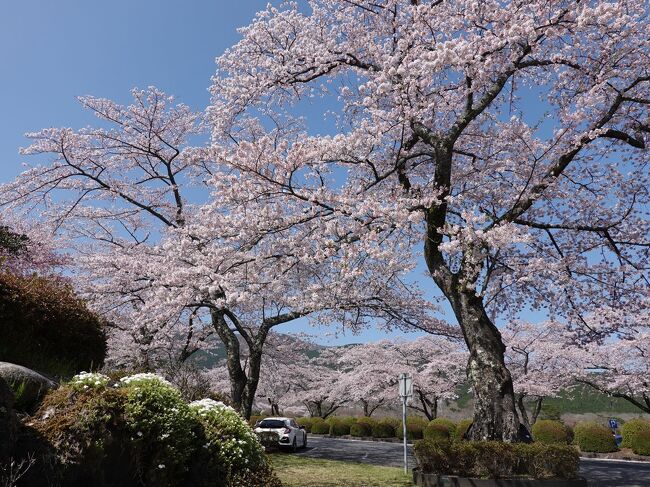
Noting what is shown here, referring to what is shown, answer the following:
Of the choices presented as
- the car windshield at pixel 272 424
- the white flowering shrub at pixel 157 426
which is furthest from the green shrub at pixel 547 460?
the car windshield at pixel 272 424

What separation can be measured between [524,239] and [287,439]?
54.3ft

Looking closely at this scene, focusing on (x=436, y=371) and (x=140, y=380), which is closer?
(x=140, y=380)

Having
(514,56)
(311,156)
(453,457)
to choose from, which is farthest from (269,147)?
(453,457)

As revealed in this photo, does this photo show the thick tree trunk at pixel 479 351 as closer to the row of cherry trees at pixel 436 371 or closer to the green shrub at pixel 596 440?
the row of cherry trees at pixel 436 371

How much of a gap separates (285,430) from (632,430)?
18.2 m

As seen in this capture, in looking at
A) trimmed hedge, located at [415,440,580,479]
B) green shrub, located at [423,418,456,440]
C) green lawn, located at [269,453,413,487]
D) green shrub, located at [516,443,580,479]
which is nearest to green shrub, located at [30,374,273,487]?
green lawn, located at [269,453,413,487]

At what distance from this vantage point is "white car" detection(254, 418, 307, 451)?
21547mm

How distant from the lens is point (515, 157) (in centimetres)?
1263

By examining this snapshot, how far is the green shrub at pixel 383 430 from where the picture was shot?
36.0 meters

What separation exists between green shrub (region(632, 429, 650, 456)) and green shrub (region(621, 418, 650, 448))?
15 cm

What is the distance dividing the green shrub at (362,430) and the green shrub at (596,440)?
51.2 ft

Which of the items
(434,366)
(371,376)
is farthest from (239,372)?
(371,376)

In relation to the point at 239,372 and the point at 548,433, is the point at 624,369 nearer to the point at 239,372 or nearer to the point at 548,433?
the point at 548,433

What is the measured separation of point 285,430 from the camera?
22.1m
